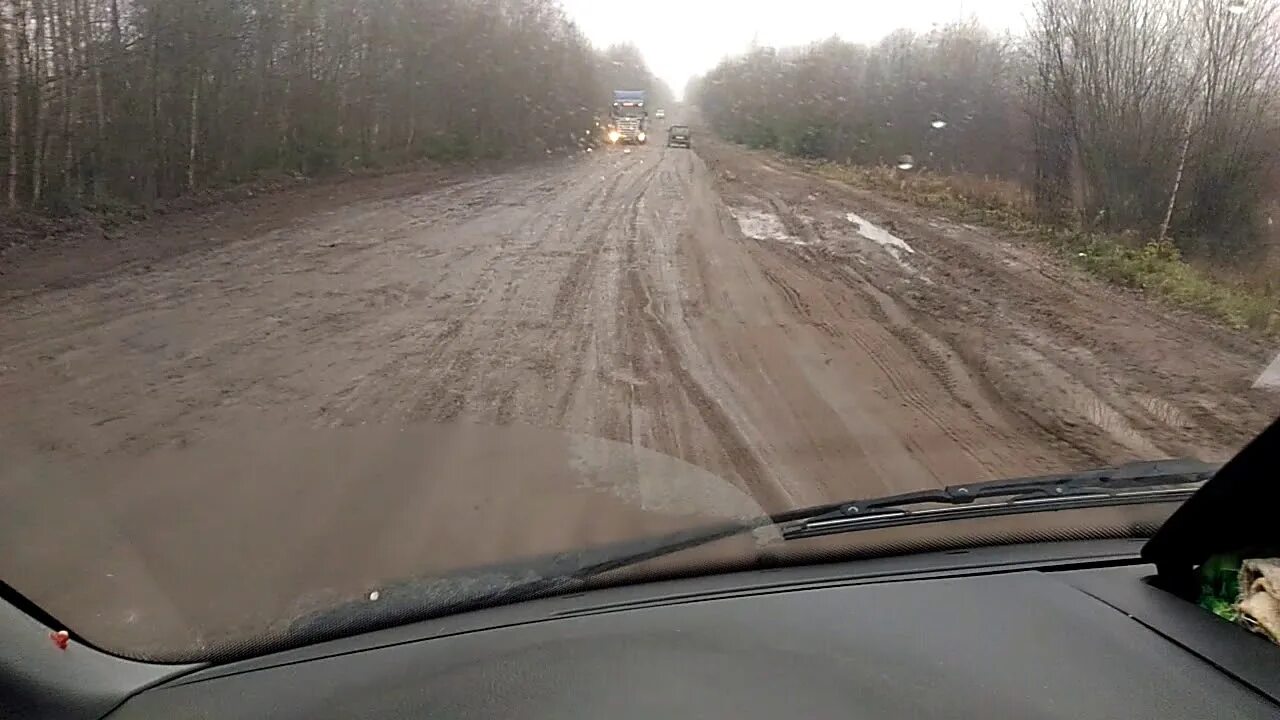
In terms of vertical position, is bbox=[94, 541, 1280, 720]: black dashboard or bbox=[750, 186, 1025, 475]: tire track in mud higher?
bbox=[94, 541, 1280, 720]: black dashboard

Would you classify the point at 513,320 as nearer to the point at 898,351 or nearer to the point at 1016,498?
the point at 898,351

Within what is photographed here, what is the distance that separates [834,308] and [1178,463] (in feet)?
19.7

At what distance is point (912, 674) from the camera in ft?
6.86

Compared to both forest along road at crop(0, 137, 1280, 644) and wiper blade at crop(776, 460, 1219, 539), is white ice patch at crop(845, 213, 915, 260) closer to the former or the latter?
forest along road at crop(0, 137, 1280, 644)

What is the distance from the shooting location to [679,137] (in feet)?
158

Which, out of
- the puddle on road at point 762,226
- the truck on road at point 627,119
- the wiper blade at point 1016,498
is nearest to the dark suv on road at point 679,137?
the truck on road at point 627,119

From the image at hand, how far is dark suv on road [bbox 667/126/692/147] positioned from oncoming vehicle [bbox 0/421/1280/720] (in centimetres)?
4524

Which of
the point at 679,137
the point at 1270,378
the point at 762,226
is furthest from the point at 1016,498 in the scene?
the point at 679,137

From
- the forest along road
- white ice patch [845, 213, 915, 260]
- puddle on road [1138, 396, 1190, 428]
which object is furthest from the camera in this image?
white ice patch [845, 213, 915, 260]

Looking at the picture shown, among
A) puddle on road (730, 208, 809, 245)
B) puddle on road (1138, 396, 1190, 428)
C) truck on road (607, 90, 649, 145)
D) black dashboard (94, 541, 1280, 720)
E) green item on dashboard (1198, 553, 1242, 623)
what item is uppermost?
truck on road (607, 90, 649, 145)

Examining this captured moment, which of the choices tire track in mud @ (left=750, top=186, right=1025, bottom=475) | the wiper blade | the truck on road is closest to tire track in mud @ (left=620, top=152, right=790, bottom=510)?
tire track in mud @ (left=750, top=186, right=1025, bottom=475)

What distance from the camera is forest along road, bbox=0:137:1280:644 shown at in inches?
166

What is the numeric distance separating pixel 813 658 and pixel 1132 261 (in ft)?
36.4

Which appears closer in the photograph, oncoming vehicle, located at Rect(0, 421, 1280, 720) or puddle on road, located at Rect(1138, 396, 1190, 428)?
oncoming vehicle, located at Rect(0, 421, 1280, 720)
